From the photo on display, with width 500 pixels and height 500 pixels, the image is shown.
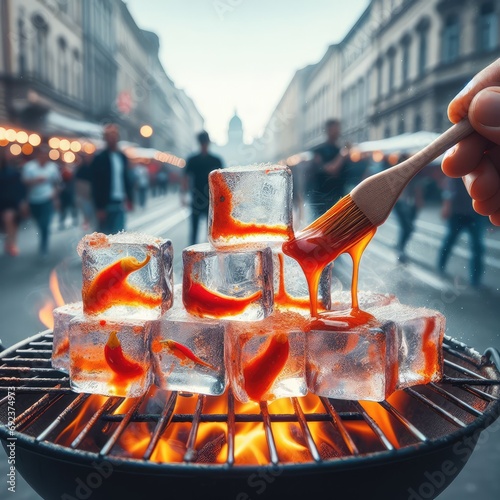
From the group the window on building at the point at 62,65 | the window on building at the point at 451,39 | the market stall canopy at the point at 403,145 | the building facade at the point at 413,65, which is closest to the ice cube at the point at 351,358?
the market stall canopy at the point at 403,145

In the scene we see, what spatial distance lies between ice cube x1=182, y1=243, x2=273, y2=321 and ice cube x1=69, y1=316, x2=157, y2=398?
17 centimetres

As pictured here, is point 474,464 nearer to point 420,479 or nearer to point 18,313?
point 420,479

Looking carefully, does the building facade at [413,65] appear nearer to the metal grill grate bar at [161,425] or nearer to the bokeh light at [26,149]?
the bokeh light at [26,149]

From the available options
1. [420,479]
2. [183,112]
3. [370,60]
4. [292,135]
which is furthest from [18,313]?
[183,112]

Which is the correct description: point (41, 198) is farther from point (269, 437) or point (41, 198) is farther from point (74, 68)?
point (74, 68)

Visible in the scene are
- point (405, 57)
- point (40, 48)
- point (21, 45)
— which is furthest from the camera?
point (405, 57)

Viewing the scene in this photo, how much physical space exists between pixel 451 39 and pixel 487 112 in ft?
79.6

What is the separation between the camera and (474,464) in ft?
7.95

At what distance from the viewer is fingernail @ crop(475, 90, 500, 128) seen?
1.17 metres

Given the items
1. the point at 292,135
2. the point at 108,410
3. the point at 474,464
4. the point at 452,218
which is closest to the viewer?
the point at 108,410

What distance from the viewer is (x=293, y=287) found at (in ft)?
5.64

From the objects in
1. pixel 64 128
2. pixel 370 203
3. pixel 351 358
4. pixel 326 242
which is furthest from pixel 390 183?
pixel 64 128

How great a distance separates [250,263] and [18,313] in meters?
4.14

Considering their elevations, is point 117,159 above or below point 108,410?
above
